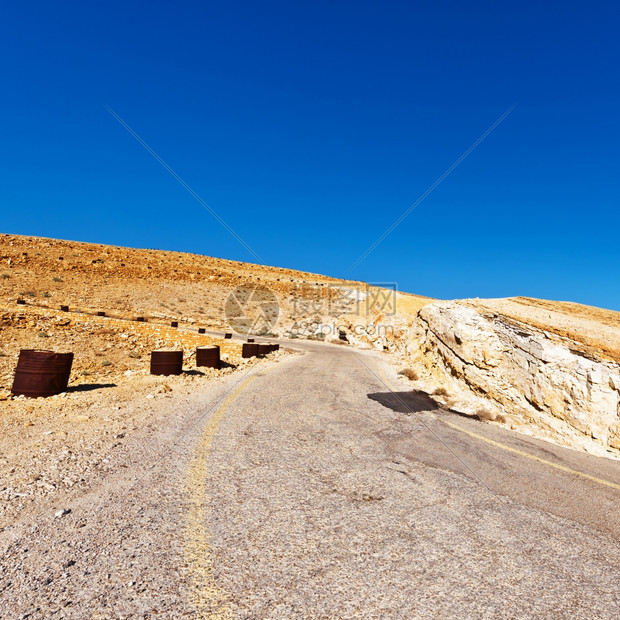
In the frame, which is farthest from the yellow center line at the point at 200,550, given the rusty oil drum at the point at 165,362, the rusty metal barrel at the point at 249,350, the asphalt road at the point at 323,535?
the rusty metal barrel at the point at 249,350

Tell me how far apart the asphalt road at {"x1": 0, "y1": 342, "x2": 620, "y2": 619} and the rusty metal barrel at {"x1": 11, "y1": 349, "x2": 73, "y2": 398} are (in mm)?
4690

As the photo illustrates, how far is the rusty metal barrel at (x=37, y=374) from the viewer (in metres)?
9.07

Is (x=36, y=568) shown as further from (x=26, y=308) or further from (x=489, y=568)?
(x=26, y=308)

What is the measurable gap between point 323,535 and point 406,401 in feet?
24.0

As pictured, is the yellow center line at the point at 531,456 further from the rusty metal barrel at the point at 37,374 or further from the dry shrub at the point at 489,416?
the rusty metal barrel at the point at 37,374

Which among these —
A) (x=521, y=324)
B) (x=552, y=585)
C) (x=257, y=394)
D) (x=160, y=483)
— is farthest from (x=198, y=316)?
(x=552, y=585)

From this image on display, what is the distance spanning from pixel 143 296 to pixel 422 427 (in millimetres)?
38385

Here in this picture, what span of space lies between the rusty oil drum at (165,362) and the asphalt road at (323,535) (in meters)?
6.13

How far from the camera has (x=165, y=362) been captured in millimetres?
12406

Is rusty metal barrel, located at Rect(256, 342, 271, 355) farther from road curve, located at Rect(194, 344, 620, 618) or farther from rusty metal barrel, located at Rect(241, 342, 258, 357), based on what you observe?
road curve, located at Rect(194, 344, 620, 618)

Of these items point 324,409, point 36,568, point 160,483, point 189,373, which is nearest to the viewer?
point 36,568

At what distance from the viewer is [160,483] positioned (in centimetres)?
443

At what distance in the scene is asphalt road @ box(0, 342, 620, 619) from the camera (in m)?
2.69

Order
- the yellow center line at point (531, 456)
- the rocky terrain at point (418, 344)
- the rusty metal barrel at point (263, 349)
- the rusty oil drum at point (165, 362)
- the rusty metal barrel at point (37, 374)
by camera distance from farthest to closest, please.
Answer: the rusty metal barrel at point (263, 349)
the rusty oil drum at point (165, 362)
the rusty metal barrel at point (37, 374)
the rocky terrain at point (418, 344)
the yellow center line at point (531, 456)
